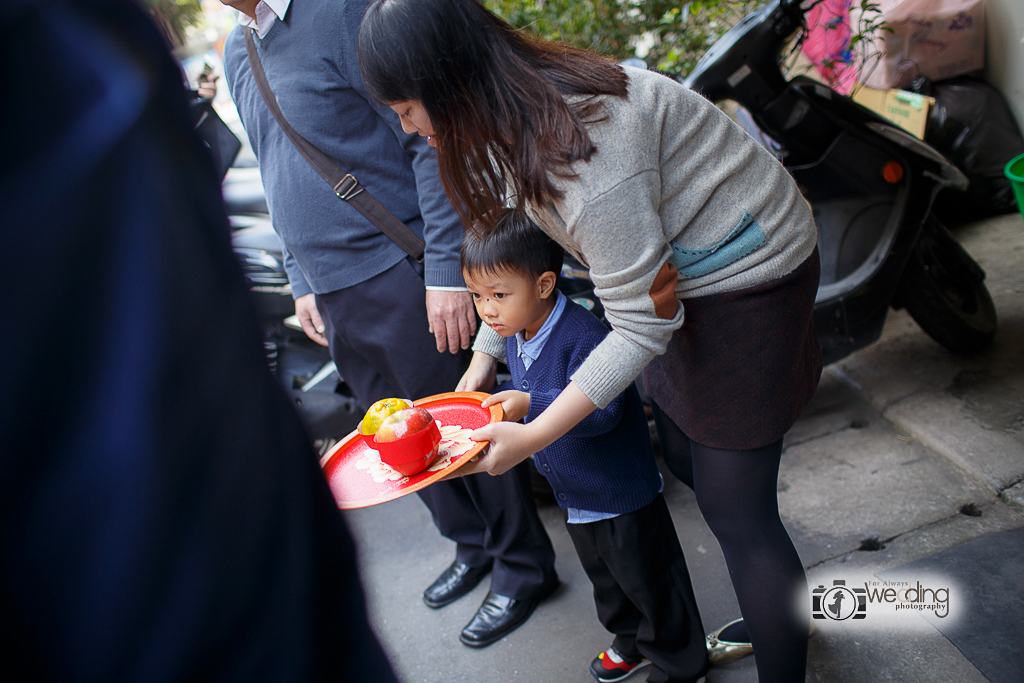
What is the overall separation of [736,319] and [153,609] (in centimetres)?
103

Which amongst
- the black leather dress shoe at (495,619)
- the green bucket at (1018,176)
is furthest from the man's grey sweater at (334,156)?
the green bucket at (1018,176)

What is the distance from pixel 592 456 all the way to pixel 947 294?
6.23ft

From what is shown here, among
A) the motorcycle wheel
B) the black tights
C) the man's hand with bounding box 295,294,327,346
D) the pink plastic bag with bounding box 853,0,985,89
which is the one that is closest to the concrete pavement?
the motorcycle wheel

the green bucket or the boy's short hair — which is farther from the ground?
the boy's short hair

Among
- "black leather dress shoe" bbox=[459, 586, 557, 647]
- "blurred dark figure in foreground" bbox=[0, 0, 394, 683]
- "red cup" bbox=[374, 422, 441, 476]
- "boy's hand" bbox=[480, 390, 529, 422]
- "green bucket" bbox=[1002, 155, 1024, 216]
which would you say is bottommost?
"black leather dress shoe" bbox=[459, 586, 557, 647]

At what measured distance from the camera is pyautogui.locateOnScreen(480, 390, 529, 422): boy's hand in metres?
1.42

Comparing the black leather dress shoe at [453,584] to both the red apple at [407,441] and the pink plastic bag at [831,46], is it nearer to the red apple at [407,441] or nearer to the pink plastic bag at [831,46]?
the red apple at [407,441]

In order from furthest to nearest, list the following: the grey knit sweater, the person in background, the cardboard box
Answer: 1. the cardboard box
2. the person in background
3. the grey knit sweater

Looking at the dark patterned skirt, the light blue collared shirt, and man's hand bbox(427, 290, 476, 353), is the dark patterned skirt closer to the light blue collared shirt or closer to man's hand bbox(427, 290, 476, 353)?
the light blue collared shirt

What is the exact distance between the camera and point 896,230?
2455 mm

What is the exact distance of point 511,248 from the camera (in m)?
1.41

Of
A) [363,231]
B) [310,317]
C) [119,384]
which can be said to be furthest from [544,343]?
[119,384]

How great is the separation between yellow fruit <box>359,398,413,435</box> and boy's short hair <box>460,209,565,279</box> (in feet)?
1.09

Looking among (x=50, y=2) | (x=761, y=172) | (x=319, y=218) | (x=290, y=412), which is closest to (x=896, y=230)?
(x=761, y=172)
